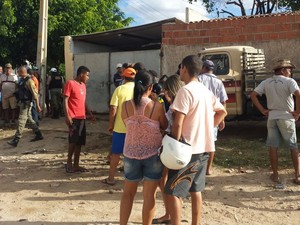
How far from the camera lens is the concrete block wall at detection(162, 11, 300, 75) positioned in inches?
400

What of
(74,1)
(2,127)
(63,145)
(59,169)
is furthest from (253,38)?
(74,1)

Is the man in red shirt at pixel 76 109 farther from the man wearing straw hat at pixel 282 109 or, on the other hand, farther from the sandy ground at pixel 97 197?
the man wearing straw hat at pixel 282 109

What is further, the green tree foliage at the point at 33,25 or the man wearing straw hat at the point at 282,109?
the green tree foliage at the point at 33,25

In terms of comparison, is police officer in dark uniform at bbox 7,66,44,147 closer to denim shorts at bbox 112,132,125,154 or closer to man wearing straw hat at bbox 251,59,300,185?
denim shorts at bbox 112,132,125,154

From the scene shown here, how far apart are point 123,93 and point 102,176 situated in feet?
5.20

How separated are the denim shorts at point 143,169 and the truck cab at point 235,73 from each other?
17.0 feet

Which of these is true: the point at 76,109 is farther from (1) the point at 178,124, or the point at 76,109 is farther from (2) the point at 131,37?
(2) the point at 131,37

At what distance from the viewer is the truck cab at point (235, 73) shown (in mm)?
8453

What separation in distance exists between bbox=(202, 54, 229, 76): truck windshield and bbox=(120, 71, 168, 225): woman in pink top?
5.14m

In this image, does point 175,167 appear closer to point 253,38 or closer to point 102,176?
point 102,176

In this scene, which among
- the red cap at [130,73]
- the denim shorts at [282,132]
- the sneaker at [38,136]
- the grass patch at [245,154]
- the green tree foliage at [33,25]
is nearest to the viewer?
the red cap at [130,73]

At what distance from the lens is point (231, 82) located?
847 centimetres

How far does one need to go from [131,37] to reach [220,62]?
5.98m

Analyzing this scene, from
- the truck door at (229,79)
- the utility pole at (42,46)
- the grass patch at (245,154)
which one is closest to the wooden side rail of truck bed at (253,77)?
the truck door at (229,79)
